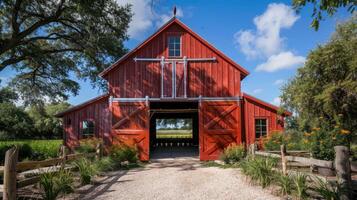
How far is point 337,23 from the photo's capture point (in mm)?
20703

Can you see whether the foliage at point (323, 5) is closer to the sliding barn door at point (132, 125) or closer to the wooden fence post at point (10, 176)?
the wooden fence post at point (10, 176)

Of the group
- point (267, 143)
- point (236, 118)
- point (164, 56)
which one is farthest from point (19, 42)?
point (267, 143)

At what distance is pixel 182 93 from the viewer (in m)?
15.1

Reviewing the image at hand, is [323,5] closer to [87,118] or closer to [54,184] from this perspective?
[54,184]

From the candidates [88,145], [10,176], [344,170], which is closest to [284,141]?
[344,170]

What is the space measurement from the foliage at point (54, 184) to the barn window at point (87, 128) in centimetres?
805

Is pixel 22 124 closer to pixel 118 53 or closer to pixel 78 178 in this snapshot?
pixel 118 53

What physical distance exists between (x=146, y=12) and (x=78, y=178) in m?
5.64

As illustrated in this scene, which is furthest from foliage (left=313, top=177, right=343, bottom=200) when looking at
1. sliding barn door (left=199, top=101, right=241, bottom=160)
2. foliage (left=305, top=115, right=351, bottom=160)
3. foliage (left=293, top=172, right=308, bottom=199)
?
sliding barn door (left=199, top=101, right=241, bottom=160)

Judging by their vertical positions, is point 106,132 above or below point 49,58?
below

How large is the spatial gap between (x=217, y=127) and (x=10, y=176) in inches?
423

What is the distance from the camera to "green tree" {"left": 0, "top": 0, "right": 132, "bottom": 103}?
17.2 meters

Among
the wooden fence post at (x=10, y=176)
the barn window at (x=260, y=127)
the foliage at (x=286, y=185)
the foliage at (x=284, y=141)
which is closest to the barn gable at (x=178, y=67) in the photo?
the barn window at (x=260, y=127)

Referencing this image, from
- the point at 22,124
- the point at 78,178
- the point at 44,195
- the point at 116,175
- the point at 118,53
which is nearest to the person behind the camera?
the point at 44,195
